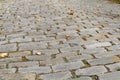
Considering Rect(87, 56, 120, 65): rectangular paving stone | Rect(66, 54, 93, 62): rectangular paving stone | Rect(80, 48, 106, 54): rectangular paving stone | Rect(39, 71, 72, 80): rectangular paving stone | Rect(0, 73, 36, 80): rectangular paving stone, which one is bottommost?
Rect(80, 48, 106, 54): rectangular paving stone

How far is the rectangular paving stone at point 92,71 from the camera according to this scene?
3938mm

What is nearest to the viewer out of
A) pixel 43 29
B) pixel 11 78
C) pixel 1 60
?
pixel 11 78

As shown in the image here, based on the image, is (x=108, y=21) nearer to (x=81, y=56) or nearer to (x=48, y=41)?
(x=48, y=41)

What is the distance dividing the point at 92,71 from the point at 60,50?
46.0 inches

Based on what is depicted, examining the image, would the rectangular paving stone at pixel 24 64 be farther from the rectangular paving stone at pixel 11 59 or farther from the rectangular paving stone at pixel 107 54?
the rectangular paving stone at pixel 107 54

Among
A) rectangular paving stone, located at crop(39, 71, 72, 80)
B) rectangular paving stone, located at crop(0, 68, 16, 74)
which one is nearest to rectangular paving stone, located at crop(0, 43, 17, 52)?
rectangular paving stone, located at crop(0, 68, 16, 74)

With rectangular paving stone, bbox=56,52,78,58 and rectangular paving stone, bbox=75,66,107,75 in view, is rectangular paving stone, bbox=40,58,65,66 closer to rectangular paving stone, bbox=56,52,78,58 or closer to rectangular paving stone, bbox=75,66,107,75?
rectangular paving stone, bbox=56,52,78,58

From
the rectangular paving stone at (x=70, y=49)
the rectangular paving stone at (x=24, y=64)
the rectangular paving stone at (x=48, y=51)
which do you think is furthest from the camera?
the rectangular paving stone at (x=70, y=49)

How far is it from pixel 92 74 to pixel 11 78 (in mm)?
1086

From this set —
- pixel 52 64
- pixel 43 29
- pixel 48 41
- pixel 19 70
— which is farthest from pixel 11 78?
pixel 43 29

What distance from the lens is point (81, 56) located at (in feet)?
15.4

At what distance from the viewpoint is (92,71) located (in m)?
4.00

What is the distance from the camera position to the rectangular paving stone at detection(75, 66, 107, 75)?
3938 mm

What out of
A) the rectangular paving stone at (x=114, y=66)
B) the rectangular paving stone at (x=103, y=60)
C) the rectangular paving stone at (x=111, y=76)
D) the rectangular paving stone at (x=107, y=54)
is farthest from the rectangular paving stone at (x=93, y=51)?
Result: the rectangular paving stone at (x=111, y=76)
